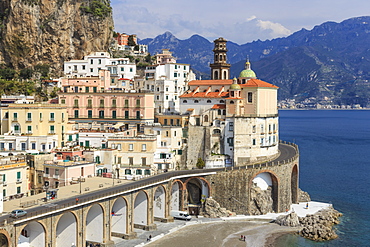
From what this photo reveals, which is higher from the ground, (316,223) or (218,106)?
(218,106)

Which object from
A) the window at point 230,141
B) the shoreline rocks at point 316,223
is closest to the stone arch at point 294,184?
the shoreline rocks at point 316,223

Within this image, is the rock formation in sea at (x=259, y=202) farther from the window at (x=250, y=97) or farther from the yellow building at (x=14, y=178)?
the yellow building at (x=14, y=178)

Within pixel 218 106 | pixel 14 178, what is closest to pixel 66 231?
pixel 14 178

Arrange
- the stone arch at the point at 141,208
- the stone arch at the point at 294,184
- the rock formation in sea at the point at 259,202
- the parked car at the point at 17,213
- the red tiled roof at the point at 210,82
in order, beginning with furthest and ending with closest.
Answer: the red tiled roof at the point at 210,82, the stone arch at the point at 294,184, the rock formation in sea at the point at 259,202, the stone arch at the point at 141,208, the parked car at the point at 17,213

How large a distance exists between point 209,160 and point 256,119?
11.6 meters

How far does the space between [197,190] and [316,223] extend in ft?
63.4

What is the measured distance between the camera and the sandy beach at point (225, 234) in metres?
59.9

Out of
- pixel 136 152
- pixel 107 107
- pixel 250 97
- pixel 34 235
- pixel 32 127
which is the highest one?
pixel 250 97

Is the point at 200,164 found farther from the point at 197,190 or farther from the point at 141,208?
the point at 141,208

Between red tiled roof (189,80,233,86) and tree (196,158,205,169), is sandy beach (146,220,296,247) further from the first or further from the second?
red tiled roof (189,80,233,86)

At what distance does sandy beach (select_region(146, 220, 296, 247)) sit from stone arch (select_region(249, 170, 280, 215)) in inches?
144

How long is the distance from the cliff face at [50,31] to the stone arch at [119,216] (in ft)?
182

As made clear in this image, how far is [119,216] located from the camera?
59062 mm

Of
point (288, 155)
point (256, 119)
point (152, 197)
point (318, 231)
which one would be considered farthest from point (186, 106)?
point (318, 231)
